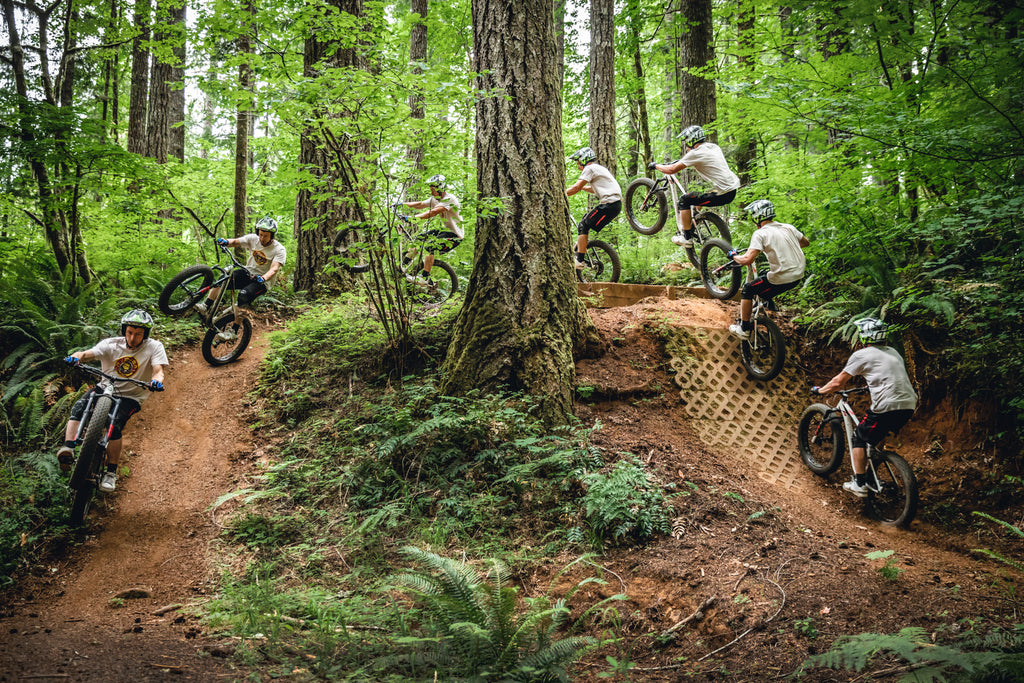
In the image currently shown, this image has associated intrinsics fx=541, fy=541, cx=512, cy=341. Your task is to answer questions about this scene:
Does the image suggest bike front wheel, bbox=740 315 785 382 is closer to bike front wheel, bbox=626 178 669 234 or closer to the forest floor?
the forest floor

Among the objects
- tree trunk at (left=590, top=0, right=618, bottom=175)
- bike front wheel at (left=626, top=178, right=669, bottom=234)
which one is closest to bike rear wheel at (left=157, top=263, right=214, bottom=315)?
bike front wheel at (left=626, top=178, right=669, bottom=234)

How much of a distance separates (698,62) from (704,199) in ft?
12.7

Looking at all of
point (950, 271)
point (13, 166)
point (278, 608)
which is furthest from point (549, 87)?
point (13, 166)

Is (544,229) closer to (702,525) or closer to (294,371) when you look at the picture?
(702,525)

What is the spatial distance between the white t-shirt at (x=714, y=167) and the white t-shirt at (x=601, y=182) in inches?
47.5

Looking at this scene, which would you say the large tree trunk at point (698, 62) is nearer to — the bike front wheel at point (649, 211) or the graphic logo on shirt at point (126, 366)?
the bike front wheel at point (649, 211)

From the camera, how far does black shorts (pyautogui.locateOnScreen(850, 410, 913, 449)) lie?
562cm

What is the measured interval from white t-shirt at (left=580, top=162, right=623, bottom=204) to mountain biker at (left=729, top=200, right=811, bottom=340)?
2213 mm

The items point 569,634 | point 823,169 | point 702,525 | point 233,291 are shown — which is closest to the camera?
point 569,634

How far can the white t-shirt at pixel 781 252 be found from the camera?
6660 millimetres

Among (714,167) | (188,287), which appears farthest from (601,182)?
(188,287)

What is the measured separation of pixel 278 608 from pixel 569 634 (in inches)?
78.1

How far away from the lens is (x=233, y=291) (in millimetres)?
8211

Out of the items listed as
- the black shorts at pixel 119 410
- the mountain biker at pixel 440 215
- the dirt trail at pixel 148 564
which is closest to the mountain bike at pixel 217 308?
the dirt trail at pixel 148 564
